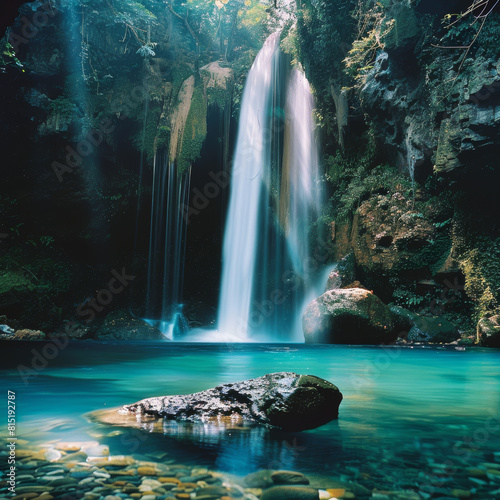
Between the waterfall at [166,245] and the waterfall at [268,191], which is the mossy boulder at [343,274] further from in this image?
the waterfall at [166,245]

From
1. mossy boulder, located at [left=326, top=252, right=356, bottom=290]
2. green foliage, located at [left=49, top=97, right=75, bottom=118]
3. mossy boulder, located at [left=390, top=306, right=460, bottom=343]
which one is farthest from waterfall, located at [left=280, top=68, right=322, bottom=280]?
green foliage, located at [left=49, top=97, right=75, bottom=118]

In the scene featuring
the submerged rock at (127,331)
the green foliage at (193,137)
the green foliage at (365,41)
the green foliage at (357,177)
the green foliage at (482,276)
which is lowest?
the submerged rock at (127,331)

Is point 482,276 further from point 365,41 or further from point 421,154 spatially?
point 365,41

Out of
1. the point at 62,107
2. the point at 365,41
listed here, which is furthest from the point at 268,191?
the point at 62,107

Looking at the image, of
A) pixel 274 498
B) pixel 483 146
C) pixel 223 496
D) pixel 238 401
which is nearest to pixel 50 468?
pixel 223 496

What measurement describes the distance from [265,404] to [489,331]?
8661 mm

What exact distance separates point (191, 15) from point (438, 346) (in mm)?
18248

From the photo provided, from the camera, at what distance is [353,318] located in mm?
10312

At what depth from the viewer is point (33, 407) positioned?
144 inches

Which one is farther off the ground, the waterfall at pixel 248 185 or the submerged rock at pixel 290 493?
the waterfall at pixel 248 185

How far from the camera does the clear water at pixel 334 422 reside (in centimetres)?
236

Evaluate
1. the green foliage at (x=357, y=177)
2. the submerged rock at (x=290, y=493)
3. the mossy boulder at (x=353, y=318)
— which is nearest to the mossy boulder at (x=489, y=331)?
the mossy boulder at (x=353, y=318)

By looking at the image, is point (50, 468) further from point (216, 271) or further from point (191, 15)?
point (191, 15)

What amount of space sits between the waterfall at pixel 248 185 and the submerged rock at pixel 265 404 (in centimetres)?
1260
